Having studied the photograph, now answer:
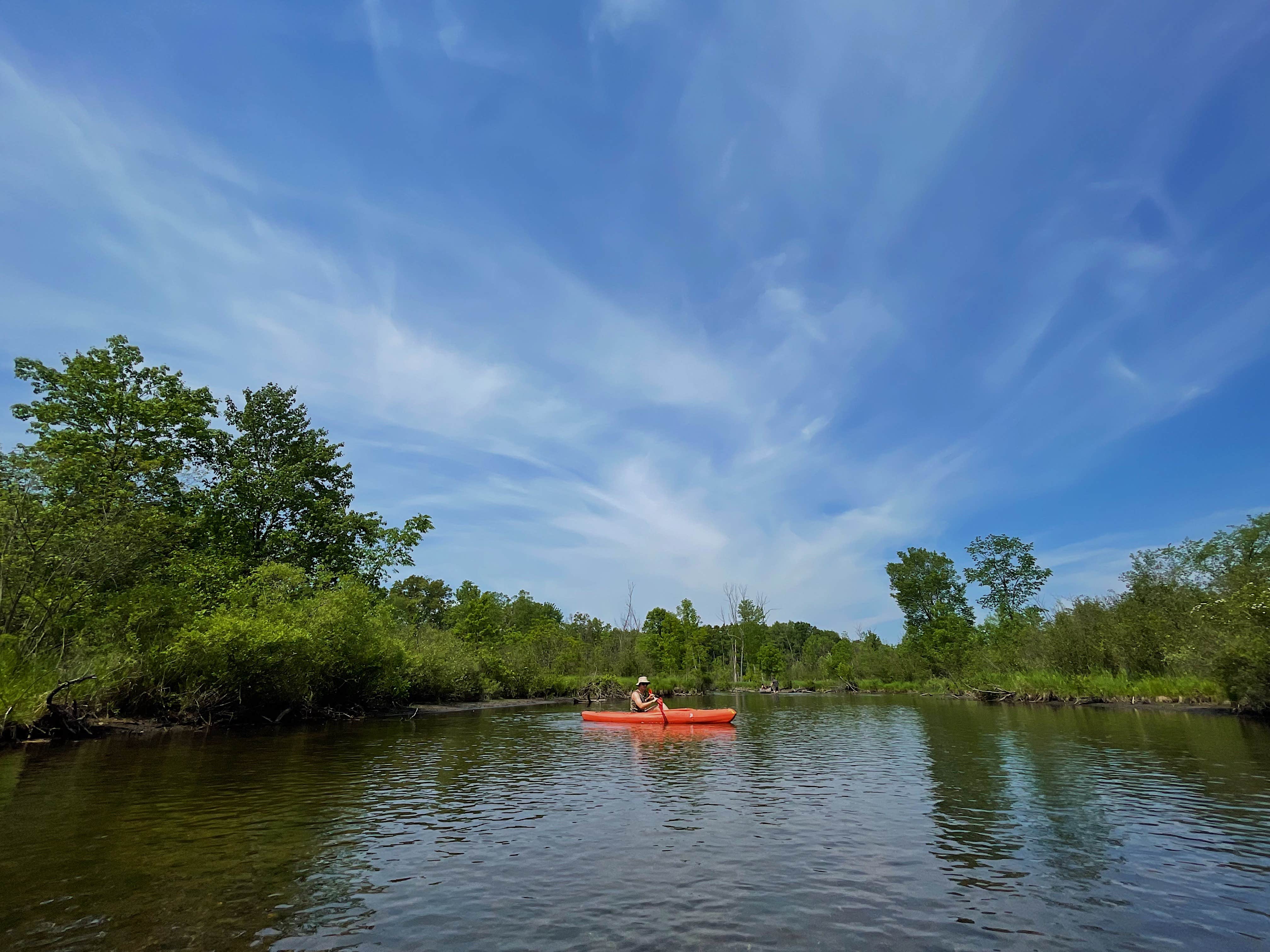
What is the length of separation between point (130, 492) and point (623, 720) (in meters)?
20.2

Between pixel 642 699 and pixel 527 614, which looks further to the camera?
pixel 527 614

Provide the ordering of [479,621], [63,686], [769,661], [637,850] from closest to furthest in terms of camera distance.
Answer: [637,850] < [63,686] < [479,621] < [769,661]

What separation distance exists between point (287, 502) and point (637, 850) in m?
33.9

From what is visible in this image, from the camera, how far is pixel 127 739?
2019 centimetres

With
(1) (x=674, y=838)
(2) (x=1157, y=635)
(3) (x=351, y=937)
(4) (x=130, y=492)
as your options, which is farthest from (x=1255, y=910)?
(2) (x=1157, y=635)

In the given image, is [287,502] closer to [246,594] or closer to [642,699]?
[246,594]

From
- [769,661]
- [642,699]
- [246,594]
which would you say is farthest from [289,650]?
[769,661]

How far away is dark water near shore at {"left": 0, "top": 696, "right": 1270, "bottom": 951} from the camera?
6.07 metres

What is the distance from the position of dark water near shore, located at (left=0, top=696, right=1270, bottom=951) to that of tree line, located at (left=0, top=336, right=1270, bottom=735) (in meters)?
4.67

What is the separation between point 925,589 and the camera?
72.5 m

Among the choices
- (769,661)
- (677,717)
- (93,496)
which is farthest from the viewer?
(769,661)

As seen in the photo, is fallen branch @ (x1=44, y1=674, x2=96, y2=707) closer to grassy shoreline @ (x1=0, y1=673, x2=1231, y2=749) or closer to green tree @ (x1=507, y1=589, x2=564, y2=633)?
grassy shoreline @ (x1=0, y1=673, x2=1231, y2=749)

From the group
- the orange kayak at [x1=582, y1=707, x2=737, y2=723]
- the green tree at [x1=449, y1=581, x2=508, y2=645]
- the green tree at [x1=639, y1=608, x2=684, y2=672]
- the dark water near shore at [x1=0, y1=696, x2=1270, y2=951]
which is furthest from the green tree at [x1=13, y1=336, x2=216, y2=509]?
the green tree at [x1=639, y1=608, x2=684, y2=672]

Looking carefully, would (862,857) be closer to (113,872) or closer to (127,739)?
(113,872)
